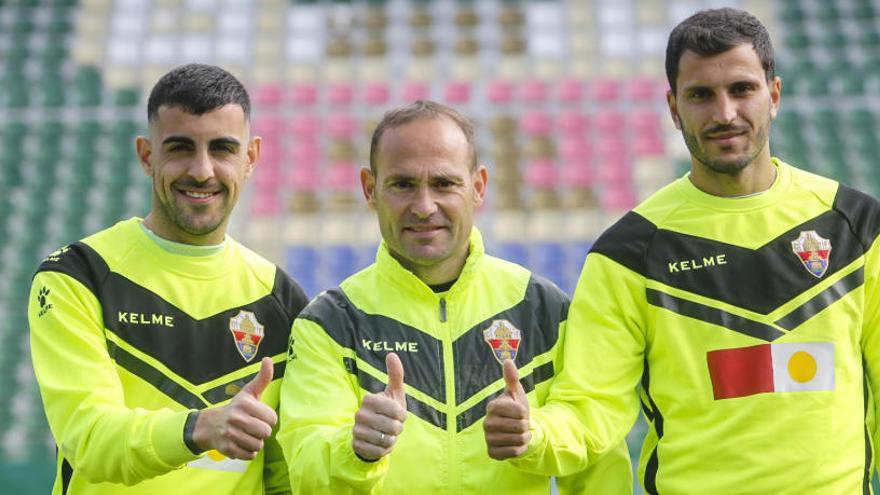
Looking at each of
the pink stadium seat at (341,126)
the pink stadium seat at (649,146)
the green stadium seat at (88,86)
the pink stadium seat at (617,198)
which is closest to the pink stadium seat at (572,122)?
the pink stadium seat at (649,146)

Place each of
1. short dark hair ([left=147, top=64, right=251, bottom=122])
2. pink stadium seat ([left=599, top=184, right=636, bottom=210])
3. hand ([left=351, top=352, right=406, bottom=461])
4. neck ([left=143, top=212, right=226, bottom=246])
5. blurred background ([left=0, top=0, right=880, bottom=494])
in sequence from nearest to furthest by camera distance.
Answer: hand ([left=351, top=352, right=406, bottom=461])
short dark hair ([left=147, top=64, right=251, bottom=122])
neck ([left=143, top=212, right=226, bottom=246])
blurred background ([left=0, top=0, right=880, bottom=494])
pink stadium seat ([left=599, top=184, right=636, bottom=210])

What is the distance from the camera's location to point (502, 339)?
2402 mm

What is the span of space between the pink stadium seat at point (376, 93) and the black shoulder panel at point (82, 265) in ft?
22.0

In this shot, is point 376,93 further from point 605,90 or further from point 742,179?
point 742,179

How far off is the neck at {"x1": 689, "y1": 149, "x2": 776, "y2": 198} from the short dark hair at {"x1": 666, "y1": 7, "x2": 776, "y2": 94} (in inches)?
8.2

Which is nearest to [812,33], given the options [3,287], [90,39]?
[90,39]

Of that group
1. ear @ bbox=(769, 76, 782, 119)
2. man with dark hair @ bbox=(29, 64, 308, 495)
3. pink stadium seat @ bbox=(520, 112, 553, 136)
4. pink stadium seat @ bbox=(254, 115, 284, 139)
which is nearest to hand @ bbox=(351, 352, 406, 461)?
man with dark hair @ bbox=(29, 64, 308, 495)

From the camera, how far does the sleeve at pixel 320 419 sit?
206 cm

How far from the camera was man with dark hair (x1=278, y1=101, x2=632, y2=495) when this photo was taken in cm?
226

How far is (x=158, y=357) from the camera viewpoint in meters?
2.50

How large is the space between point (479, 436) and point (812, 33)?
8.22 metres

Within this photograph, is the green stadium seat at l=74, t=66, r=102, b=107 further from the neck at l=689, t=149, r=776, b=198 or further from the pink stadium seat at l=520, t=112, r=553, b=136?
the neck at l=689, t=149, r=776, b=198

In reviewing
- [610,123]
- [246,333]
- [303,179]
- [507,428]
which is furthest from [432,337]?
[610,123]

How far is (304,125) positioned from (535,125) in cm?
211
